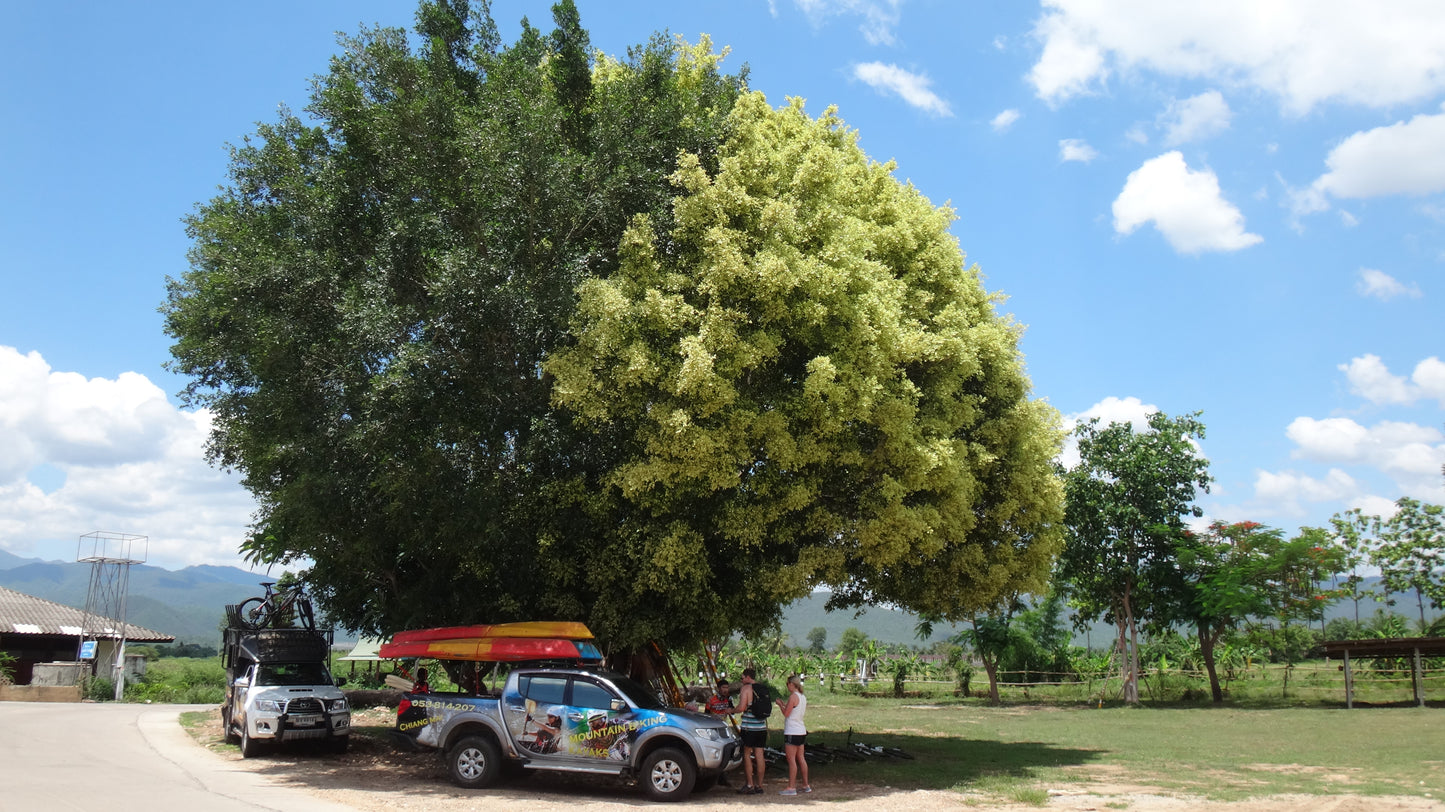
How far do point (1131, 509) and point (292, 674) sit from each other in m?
30.9

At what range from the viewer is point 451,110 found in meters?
15.2

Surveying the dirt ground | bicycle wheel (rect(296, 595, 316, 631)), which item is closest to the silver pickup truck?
the dirt ground

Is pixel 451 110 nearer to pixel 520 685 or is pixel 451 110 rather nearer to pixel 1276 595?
pixel 520 685

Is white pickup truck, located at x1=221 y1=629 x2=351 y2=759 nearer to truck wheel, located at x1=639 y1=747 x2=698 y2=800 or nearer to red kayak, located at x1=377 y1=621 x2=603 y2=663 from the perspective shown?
red kayak, located at x1=377 y1=621 x2=603 y2=663

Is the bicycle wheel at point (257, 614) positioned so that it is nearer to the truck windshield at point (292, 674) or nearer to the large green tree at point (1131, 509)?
the truck windshield at point (292, 674)

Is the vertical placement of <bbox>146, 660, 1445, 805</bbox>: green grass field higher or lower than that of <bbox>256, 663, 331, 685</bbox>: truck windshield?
lower

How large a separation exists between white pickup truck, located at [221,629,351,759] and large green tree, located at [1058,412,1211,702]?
A: 28655 millimetres

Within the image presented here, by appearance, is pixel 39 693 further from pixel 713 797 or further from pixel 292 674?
pixel 713 797

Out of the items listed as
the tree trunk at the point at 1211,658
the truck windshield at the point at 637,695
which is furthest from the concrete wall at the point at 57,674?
the tree trunk at the point at 1211,658

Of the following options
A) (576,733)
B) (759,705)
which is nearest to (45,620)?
(576,733)

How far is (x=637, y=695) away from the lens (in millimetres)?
12938

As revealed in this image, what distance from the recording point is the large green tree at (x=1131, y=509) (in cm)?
3647

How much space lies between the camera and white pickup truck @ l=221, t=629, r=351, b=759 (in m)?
16.3

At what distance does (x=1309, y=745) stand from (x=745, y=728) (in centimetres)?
1364
